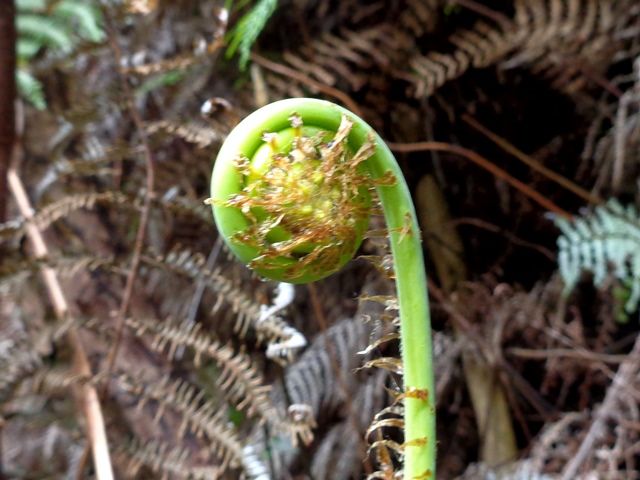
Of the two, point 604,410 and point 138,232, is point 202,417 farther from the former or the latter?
point 604,410

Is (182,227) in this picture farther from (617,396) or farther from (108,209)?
(617,396)

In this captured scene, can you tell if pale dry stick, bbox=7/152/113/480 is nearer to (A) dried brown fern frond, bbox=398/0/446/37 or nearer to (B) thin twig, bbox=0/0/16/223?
(B) thin twig, bbox=0/0/16/223

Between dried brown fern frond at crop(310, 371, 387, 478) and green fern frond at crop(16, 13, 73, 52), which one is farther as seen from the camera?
green fern frond at crop(16, 13, 73, 52)

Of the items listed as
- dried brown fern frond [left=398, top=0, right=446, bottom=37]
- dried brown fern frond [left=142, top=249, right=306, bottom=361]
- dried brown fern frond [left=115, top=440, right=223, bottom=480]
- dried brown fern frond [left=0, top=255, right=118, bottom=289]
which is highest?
dried brown fern frond [left=398, top=0, right=446, bottom=37]

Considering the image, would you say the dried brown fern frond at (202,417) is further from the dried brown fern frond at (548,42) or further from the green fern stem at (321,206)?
the dried brown fern frond at (548,42)

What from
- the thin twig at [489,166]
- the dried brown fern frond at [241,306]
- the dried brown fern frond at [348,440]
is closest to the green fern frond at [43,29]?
the dried brown fern frond at [241,306]

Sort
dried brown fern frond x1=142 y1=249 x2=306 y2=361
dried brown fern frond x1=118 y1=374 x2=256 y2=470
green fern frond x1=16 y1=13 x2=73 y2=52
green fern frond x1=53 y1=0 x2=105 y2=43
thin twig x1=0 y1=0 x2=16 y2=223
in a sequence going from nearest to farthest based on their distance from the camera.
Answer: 1. dried brown fern frond x1=142 y1=249 x2=306 y2=361
2. dried brown fern frond x1=118 y1=374 x2=256 y2=470
3. thin twig x1=0 y1=0 x2=16 y2=223
4. green fern frond x1=53 y1=0 x2=105 y2=43
5. green fern frond x1=16 y1=13 x2=73 y2=52

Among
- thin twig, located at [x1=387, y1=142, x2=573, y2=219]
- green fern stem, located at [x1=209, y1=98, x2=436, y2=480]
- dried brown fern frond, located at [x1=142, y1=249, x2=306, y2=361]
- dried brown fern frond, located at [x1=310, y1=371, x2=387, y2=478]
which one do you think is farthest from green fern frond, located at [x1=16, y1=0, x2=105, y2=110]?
green fern stem, located at [x1=209, y1=98, x2=436, y2=480]
